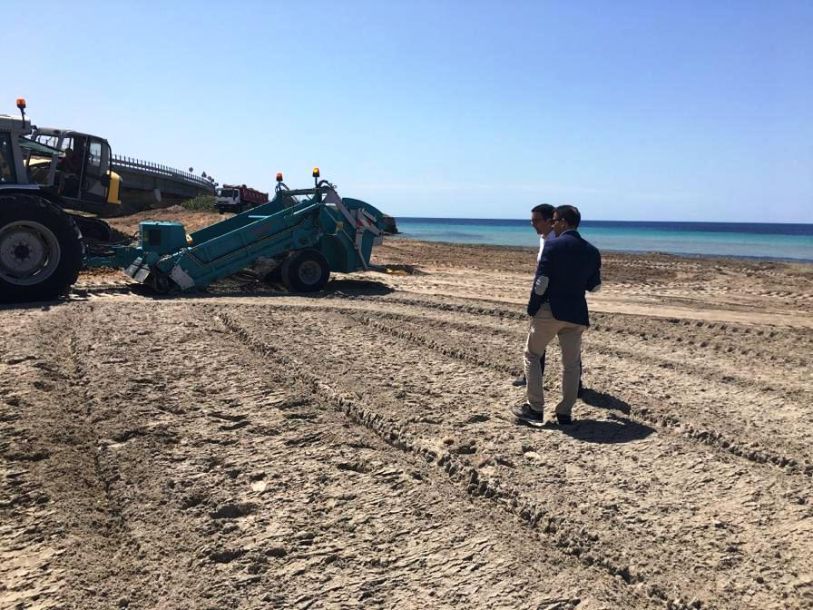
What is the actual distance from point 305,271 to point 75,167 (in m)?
3.80

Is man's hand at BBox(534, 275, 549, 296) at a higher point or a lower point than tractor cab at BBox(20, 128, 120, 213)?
lower

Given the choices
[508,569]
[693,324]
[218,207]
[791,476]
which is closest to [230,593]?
[508,569]

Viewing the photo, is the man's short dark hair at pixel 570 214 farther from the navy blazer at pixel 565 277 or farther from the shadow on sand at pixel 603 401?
the shadow on sand at pixel 603 401

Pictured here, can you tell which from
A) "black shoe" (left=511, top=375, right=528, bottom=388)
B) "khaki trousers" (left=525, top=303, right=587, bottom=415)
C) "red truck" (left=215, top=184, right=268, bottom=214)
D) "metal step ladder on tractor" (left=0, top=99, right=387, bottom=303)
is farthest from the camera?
"red truck" (left=215, top=184, right=268, bottom=214)

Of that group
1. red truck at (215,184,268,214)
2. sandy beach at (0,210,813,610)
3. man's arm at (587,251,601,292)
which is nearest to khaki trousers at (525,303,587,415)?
sandy beach at (0,210,813,610)

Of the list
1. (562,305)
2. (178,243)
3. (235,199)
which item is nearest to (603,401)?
(562,305)

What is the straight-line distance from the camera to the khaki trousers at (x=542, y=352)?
4883mm

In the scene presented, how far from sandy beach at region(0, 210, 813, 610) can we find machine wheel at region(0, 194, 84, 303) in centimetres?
88

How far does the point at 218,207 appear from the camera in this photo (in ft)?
109

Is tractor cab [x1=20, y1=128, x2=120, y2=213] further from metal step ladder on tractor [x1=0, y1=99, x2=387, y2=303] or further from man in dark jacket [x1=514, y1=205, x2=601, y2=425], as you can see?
man in dark jacket [x1=514, y1=205, x2=601, y2=425]

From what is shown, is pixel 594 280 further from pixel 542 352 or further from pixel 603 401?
pixel 603 401

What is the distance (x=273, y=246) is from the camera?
10.8 meters

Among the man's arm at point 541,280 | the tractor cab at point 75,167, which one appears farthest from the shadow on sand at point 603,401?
the tractor cab at point 75,167

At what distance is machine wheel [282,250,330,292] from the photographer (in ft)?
35.7
